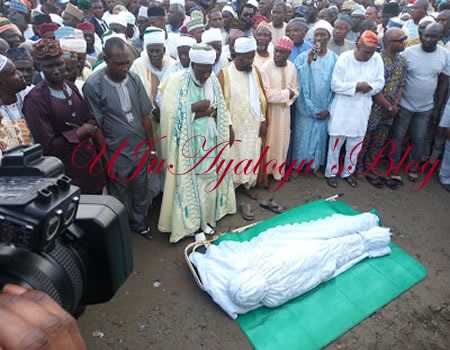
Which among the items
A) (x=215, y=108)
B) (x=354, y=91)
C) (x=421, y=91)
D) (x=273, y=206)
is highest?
(x=215, y=108)

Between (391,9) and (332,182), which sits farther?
(391,9)

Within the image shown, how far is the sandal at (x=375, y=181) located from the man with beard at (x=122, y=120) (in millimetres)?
2918

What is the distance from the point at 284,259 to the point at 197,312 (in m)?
0.80

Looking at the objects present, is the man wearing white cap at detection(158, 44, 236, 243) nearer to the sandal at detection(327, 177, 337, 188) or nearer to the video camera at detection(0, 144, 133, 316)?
the sandal at detection(327, 177, 337, 188)

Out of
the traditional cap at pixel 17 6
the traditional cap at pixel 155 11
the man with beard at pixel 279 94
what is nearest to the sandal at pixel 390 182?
the man with beard at pixel 279 94

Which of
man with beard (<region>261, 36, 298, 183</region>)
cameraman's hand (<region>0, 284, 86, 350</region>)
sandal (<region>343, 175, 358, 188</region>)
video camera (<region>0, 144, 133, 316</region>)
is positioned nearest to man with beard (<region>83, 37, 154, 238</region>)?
man with beard (<region>261, 36, 298, 183</region>)

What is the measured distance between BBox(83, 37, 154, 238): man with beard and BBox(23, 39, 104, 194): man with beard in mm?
151

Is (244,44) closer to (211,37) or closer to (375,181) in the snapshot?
(211,37)

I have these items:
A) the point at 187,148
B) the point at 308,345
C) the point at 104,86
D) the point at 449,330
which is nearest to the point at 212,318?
the point at 308,345

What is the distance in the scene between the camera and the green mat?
267 cm

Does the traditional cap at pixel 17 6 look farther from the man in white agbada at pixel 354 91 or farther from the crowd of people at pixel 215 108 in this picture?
the man in white agbada at pixel 354 91

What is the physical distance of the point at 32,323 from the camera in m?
0.86

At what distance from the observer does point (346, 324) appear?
9.12ft

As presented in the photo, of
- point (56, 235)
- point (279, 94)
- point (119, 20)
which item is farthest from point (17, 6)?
point (56, 235)
